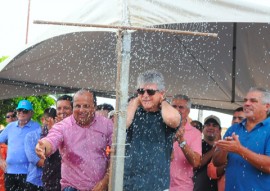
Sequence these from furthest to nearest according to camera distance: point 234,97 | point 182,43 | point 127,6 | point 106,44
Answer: point 234,97 < point 182,43 < point 106,44 < point 127,6

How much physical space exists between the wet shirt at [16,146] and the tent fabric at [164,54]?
694mm

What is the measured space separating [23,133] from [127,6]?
4.67m

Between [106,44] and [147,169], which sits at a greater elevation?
[106,44]

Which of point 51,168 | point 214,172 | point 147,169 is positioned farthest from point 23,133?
point 147,169

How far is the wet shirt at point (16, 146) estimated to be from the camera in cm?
854

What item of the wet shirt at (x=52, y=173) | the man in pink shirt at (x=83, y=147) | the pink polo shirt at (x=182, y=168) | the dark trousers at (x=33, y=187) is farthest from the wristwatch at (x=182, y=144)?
the dark trousers at (x=33, y=187)

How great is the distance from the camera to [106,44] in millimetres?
7340

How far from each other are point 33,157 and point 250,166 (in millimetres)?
3509

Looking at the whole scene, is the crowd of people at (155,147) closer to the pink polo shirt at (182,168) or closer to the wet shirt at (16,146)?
the pink polo shirt at (182,168)

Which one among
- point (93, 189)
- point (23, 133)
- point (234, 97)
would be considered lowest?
point (93, 189)

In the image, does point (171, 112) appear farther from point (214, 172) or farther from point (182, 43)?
point (182, 43)

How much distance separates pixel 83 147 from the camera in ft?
18.1

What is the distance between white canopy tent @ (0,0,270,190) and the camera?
15.5 ft

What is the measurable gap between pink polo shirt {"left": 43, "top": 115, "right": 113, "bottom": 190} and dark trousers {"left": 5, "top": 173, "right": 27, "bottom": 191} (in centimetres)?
304
